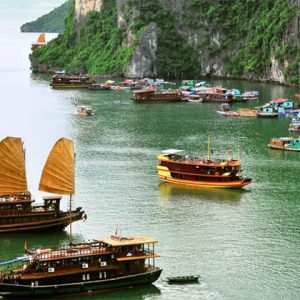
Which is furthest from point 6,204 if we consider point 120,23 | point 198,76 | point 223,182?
point 120,23

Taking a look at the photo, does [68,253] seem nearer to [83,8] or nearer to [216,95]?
[216,95]

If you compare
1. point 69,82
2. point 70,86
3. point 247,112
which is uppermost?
point 69,82

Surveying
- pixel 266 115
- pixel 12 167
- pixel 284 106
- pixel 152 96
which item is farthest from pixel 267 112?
pixel 12 167

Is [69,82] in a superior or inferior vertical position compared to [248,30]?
inferior

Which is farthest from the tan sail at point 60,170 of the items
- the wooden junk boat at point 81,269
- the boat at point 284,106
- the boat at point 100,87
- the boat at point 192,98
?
the boat at point 100,87

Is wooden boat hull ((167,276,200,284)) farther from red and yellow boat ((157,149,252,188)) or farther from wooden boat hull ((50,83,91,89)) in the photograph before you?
wooden boat hull ((50,83,91,89))

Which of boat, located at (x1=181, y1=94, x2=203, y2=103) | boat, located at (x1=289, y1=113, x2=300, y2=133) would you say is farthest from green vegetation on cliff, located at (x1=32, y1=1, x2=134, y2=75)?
boat, located at (x1=289, y1=113, x2=300, y2=133)

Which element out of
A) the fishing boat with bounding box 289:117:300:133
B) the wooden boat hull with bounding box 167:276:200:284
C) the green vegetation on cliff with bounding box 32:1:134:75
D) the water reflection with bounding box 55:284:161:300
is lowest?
the water reflection with bounding box 55:284:161:300
